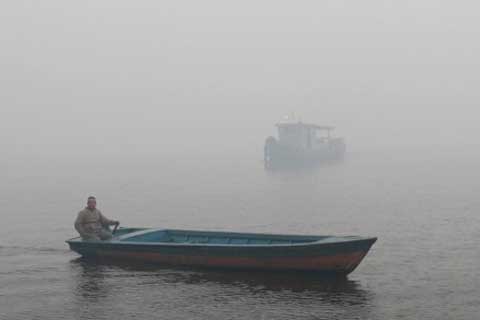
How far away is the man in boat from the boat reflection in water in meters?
1.50

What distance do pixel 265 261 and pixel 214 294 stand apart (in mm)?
2699

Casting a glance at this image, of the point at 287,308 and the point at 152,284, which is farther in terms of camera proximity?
the point at 152,284

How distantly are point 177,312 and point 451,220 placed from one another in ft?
87.8

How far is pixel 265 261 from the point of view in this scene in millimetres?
21406

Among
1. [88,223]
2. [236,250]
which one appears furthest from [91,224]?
[236,250]

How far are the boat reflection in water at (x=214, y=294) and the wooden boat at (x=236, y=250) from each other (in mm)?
404

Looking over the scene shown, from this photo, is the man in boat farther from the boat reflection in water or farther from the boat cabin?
the boat cabin

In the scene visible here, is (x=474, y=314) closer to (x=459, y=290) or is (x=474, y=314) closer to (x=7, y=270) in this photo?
(x=459, y=290)

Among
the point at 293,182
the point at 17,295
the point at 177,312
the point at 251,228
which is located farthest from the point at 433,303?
the point at 293,182

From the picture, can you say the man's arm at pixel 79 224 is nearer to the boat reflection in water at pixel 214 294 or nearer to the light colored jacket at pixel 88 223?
the light colored jacket at pixel 88 223

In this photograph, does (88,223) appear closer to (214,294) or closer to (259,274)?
(214,294)

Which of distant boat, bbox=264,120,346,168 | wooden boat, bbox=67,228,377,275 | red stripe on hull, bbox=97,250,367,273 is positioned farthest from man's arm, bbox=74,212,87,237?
distant boat, bbox=264,120,346,168

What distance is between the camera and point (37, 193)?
65.9 m

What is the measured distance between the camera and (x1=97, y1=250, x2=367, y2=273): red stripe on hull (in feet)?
67.7
